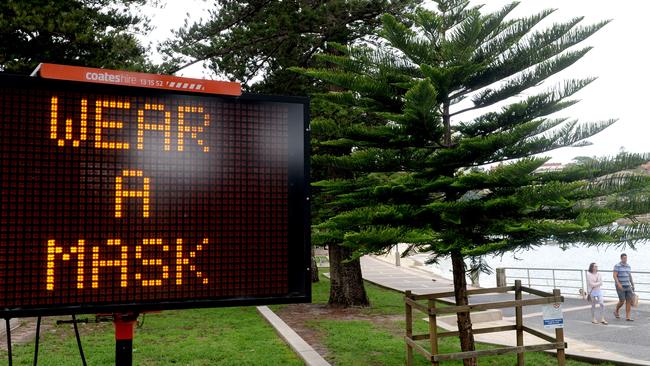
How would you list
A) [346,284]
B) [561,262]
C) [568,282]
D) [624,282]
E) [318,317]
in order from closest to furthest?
[624,282] < [318,317] < [346,284] < [568,282] < [561,262]

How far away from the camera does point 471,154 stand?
716 cm

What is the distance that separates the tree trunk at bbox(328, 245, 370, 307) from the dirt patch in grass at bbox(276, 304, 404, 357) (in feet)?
1.33

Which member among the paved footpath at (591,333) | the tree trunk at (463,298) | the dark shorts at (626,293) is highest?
the tree trunk at (463,298)

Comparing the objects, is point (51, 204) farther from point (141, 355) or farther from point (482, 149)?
point (141, 355)

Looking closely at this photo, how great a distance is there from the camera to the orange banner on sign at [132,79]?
154 inches

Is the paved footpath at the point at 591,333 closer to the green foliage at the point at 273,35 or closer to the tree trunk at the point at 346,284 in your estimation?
the tree trunk at the point at 346,284

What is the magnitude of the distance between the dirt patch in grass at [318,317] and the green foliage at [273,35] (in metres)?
6.55

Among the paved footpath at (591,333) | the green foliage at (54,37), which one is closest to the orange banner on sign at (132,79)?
the paved footpath at (591,333)

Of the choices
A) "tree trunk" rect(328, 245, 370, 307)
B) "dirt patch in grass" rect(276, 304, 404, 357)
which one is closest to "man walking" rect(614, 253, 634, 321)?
"dirt patch in grass" rect(276, 304, 404, 357)

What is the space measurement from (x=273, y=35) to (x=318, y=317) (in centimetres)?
822

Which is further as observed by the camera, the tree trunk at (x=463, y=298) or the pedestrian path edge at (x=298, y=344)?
the pedestrian path edge at (x=298, y=344)

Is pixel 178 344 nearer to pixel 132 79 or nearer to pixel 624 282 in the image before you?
pixel 132 79

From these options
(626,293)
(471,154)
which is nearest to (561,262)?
(626,293)

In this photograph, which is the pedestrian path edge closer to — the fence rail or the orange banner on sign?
the orange banner on sign
